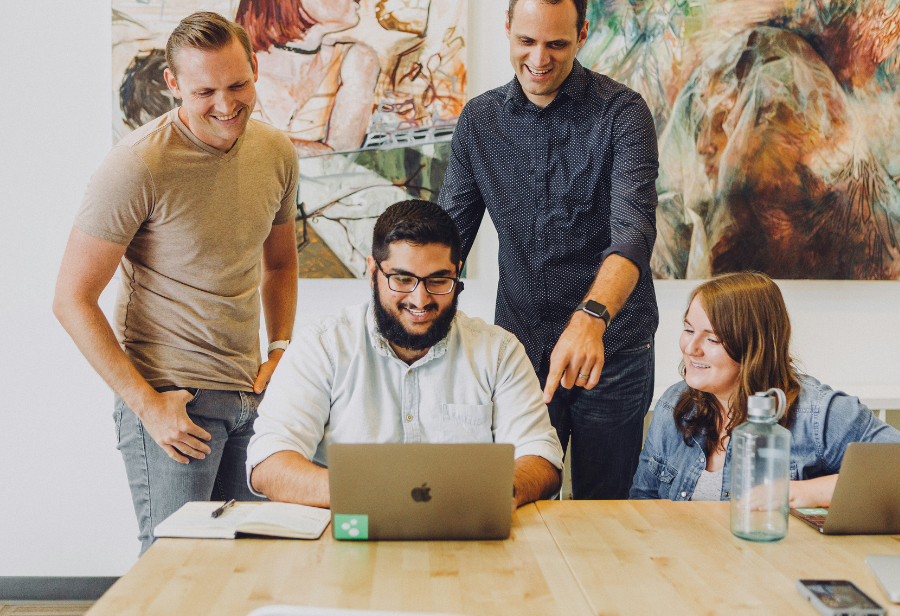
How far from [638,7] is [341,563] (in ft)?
7.40

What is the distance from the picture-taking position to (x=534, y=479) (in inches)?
62.4

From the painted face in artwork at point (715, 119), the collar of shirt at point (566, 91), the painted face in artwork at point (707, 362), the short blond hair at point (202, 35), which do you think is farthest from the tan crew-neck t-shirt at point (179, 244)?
the painted face in artwork at point (715, 119)

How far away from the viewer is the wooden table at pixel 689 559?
3.57 feet

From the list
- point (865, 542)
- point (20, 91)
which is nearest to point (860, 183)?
point (865, 542)

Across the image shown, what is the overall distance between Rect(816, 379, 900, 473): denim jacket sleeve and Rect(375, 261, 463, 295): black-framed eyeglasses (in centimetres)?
90

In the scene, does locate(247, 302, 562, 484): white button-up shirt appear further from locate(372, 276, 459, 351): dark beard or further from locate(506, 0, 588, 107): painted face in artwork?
locate(506, 0, 588, 107): painted face in artwork

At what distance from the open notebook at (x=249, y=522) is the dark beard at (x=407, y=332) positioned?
0.47m

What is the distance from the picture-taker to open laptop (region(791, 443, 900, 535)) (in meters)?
1.29

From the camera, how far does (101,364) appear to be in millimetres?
1675

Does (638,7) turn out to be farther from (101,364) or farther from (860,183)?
(101,364)

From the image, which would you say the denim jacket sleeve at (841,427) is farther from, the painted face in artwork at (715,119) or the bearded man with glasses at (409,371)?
the painted face in artwork at (715,119)

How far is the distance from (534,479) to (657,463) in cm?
42

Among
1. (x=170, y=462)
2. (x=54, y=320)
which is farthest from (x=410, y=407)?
(x=54, y=320)

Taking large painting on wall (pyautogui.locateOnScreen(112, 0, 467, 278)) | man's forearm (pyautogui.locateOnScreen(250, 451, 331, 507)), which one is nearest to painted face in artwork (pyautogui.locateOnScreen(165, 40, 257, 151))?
man's forearm (pyautogui.locateOnScreen(250, 451, 331, 507))
